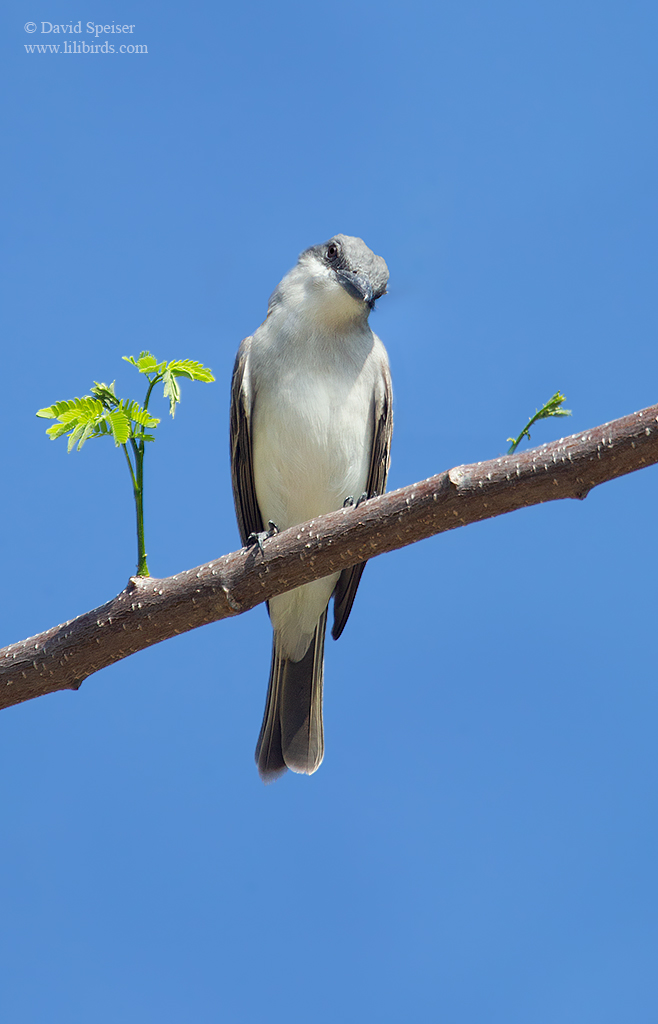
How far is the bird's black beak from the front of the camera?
4.75 metres

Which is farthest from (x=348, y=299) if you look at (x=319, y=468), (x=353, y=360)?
(x=319, y=468)

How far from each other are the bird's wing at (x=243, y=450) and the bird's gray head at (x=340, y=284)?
45cm

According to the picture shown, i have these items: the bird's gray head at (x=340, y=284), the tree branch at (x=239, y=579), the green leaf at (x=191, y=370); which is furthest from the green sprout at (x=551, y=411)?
the bird's gray head at (x=340, y=284)

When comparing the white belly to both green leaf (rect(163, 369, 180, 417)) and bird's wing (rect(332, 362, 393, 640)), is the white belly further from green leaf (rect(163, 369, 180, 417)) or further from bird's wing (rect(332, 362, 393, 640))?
green leaf (rect(163, 369, 180, 417))

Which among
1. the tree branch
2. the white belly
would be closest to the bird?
the white belly

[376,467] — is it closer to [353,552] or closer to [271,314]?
[271,314]

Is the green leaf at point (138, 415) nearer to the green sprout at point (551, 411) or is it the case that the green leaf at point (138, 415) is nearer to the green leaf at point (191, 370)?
the green leaf at point (191, 370)

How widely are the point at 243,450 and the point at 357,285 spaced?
1115 mm

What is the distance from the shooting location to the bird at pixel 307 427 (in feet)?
15.9

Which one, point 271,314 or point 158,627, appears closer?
point 158,627

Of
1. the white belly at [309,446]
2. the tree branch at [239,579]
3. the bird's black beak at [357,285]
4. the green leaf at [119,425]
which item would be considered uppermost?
the bird's black beak at [357,285]

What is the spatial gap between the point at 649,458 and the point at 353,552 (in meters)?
1.06

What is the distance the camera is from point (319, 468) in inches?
192

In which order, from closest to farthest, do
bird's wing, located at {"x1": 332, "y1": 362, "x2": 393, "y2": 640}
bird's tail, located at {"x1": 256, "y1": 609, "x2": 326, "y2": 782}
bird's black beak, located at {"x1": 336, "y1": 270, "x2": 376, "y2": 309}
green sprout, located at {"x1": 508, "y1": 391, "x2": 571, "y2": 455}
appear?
green sprout, located at {"x1": 508, "y1": 391, "x2": 571, "y2": 455}
bird's black beak, located at {"x1": 336, "y1": 270, "x2": 376, "y2": 309}
bird's tail, located at {"x1": 256, "y1": 609, "x2": 326, "y2": 782}
bird's wing, located at {"x1": 332, "y1": 362, "x2": 393, "y2": 640}
